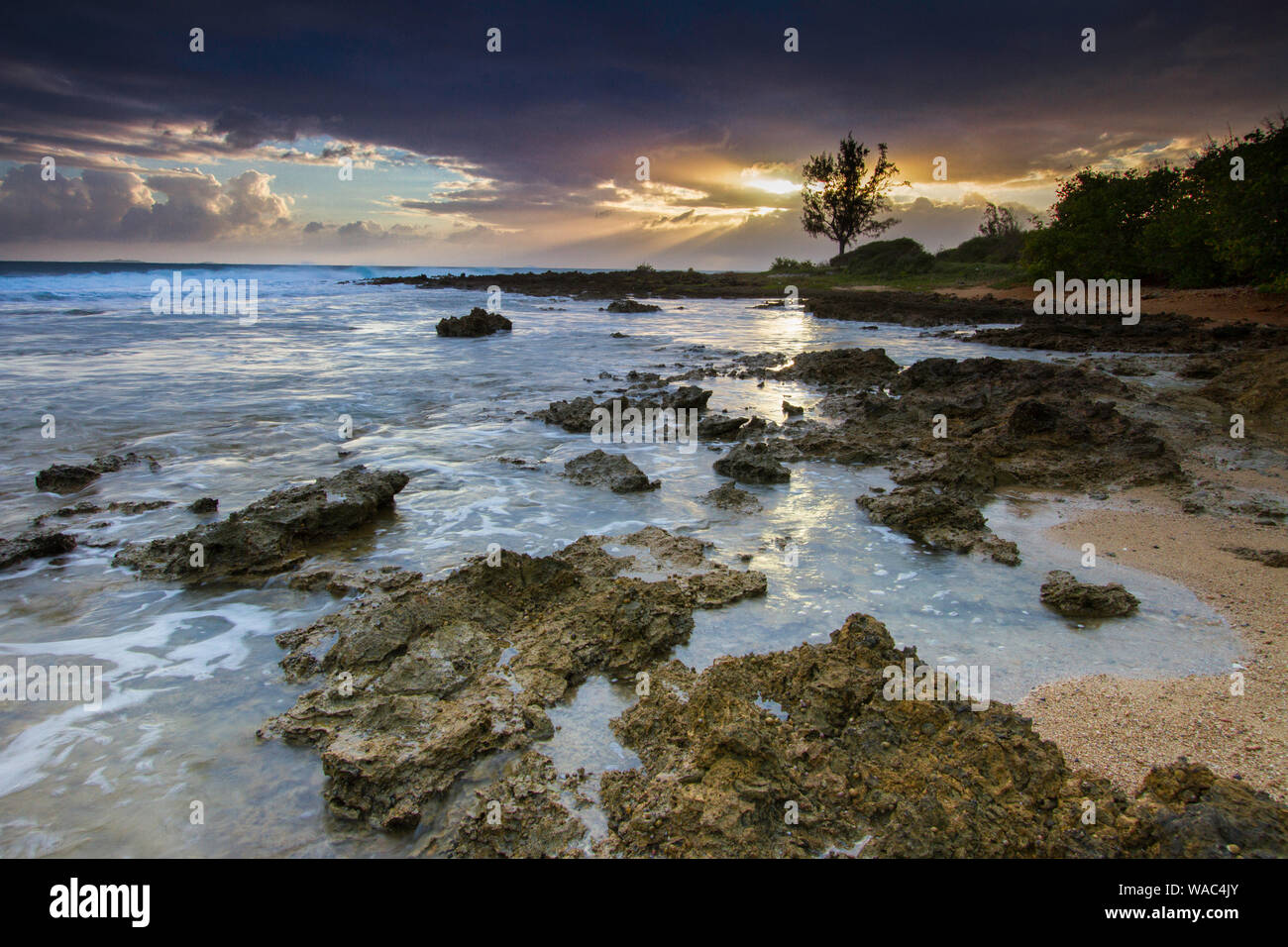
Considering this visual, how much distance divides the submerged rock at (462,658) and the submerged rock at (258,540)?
1.14 meters

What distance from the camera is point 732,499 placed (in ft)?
21.6

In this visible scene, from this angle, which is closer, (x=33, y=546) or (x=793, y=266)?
(x=33, y=546)

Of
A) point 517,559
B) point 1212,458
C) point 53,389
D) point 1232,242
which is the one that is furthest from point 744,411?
point 1232,242

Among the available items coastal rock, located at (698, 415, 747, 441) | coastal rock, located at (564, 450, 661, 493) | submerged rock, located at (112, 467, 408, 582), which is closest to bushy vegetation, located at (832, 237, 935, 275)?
coastal rock, located at (698, 415, 747, 441)

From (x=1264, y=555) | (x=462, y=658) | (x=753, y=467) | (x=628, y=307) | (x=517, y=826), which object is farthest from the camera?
(x=628, y=307)

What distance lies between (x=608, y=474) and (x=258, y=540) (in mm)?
3439

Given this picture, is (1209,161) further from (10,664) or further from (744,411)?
(10,664)

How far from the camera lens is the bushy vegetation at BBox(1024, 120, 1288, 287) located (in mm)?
17422

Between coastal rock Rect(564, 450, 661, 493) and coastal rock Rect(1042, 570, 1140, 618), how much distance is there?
3828 mm

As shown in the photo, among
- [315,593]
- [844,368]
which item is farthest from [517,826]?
[844,368]

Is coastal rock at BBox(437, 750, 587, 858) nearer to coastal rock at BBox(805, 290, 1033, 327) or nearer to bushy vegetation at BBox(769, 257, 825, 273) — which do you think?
coastal rock at BBox(805, 290, 1033, 327)

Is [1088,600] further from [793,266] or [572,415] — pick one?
[793,266]

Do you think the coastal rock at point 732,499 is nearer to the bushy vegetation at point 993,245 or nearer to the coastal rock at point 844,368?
the coastal rock at point 844,368
